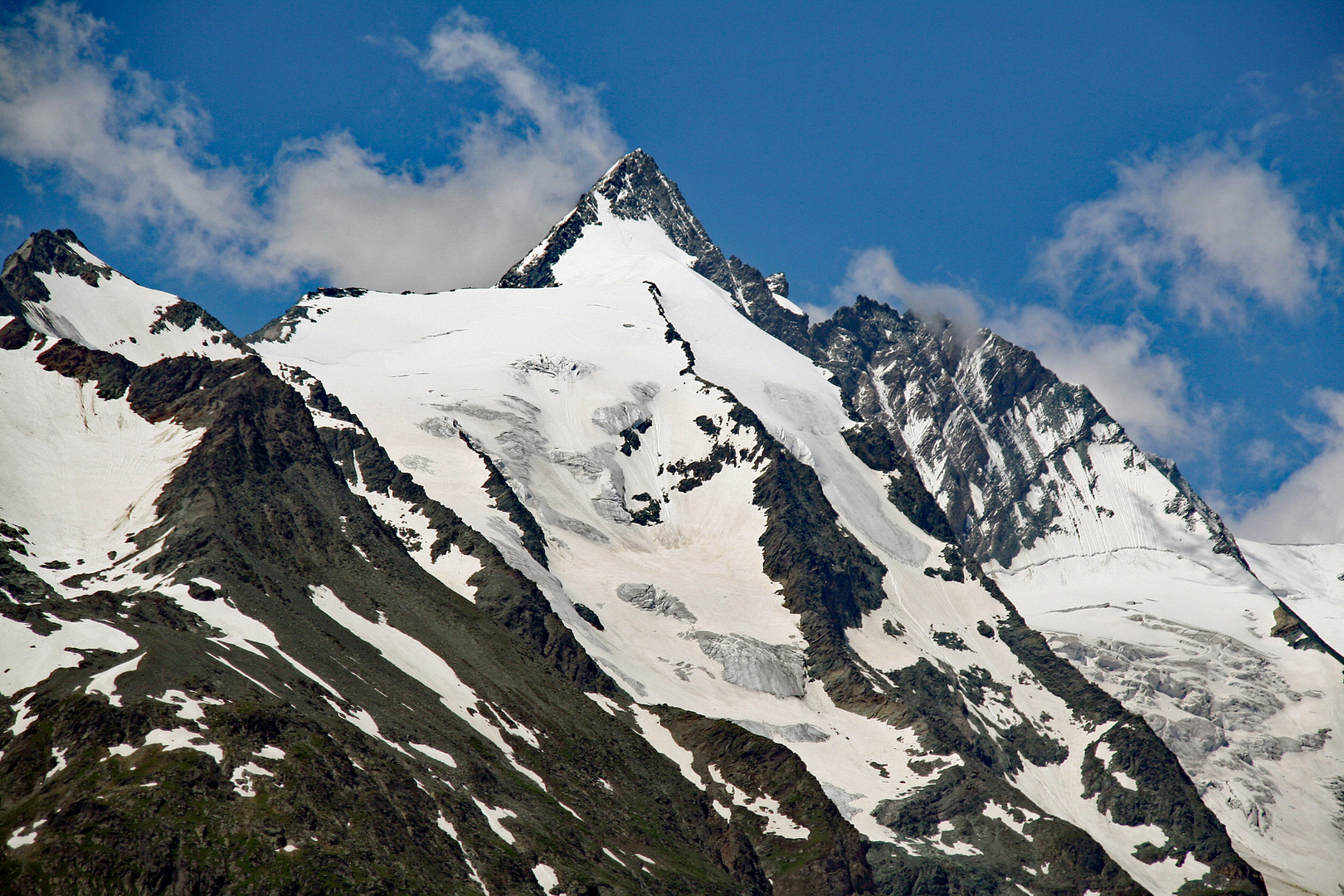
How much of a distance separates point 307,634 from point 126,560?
19.8 metres

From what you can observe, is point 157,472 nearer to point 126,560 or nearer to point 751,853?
point 126,560

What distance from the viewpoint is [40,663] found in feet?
260

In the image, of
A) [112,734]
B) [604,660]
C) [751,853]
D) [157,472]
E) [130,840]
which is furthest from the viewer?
[604,660]

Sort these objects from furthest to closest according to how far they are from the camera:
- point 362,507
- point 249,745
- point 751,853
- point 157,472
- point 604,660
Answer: point 604,660 < point 362,507 < point 157,472 < point 751,853 < point 249,745

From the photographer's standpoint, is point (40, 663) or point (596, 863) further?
point (596, 863)

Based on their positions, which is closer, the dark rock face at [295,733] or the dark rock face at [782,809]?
the dark rock face at [295,733]

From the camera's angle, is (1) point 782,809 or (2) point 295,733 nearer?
(2) point 295,733

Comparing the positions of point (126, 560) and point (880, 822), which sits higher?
point (880, 822)

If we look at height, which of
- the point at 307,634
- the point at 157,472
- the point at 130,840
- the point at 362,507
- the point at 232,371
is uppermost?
the point at 232,371

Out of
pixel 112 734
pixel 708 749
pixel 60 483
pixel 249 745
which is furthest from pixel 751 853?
pixel 60 483

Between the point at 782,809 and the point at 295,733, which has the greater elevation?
the point at 782,809

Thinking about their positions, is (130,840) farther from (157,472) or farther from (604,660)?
(604,660)

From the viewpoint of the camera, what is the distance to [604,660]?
196 metres

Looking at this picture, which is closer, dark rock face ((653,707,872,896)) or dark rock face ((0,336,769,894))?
dark rock face ((0,336,769,894))
